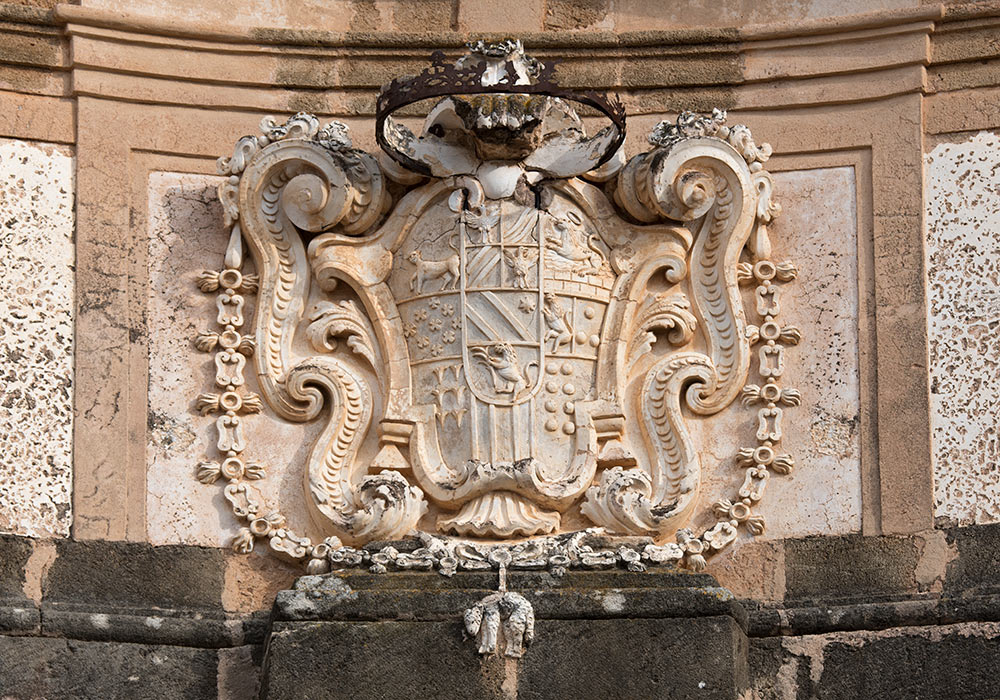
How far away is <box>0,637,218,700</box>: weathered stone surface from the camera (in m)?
8.59

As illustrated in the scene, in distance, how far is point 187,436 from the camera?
9062 mm

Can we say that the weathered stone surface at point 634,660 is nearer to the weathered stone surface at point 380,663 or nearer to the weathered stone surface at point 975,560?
the weathered stone surface at point 380,663

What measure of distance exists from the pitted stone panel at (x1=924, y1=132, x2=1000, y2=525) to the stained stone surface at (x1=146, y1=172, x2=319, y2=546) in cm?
203

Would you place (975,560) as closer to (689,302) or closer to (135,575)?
(689,302)

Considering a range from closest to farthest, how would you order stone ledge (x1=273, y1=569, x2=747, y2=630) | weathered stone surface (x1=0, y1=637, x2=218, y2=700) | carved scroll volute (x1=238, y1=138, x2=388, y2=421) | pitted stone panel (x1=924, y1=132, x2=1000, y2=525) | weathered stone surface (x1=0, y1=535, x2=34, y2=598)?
1. stone ledge (x1=273, y1=569, x2=747, y2=630)
2. weathered stone surface (x1=0, y1=637, x2=218, y2=700)
3. weathered stone surface (x1=0, y1=535, x2=34, y2=598)
4. pitted stone panel (x1=924, y1=132, x2=1000, y2=525)
5. carved scroll volute (x1=238, y1=138, x2=388, y2=421)

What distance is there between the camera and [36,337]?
904cm

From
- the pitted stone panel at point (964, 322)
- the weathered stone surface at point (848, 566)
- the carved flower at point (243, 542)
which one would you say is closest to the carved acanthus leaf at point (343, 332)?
the carved flower at point (243, 542)

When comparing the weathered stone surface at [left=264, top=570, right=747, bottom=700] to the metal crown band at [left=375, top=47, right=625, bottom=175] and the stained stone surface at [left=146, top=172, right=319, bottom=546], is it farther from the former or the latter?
the metal crown band at [left=375, top=47, right=625, bottom=175]

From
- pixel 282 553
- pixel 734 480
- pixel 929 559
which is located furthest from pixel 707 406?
pixel 282 553

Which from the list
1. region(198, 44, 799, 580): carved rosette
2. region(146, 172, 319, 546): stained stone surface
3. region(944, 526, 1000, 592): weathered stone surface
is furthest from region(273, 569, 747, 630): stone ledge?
region(944, 526, 1000, 592): weathered stone surface

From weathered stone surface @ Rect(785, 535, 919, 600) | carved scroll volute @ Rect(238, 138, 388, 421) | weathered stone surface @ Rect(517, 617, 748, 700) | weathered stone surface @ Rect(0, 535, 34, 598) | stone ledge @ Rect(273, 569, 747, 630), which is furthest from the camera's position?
carved scroll volute @ Rect(238, 138, 388, 421)

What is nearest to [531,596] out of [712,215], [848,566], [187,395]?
[848,566]

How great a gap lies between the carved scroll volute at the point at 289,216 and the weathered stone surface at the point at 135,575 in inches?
22.6

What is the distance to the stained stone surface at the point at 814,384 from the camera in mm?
8992
